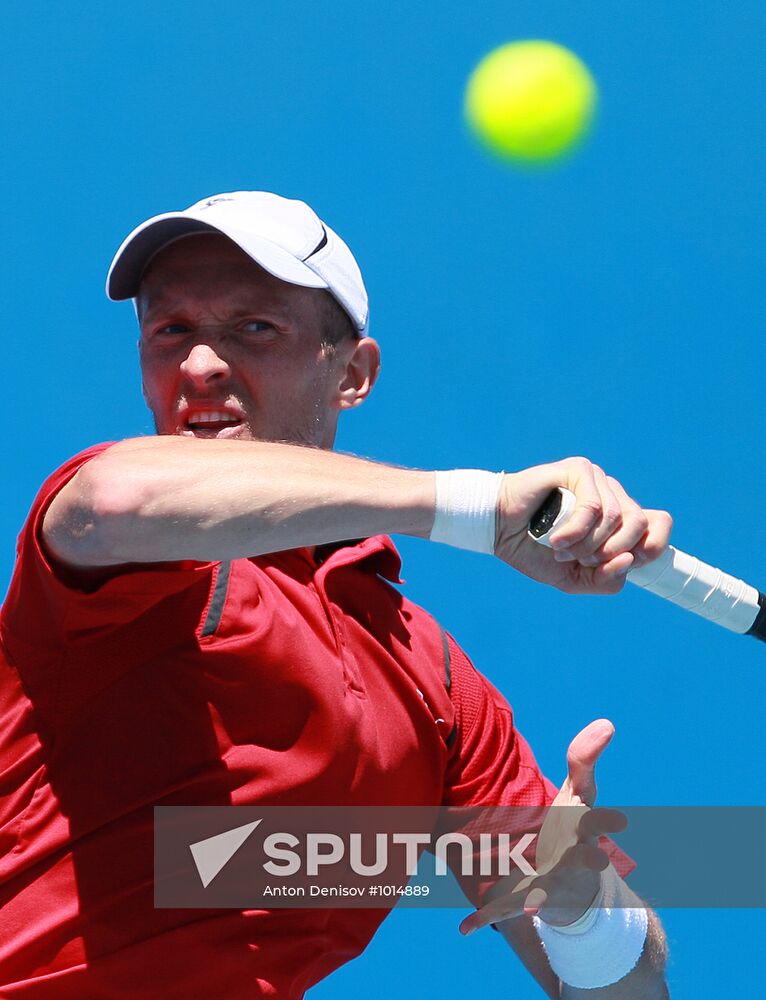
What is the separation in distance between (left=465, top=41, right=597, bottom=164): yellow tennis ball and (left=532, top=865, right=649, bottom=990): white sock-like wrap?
204cm

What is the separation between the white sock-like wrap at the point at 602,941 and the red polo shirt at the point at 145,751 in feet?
1.28

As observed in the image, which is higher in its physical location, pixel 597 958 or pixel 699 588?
pixel 699 588

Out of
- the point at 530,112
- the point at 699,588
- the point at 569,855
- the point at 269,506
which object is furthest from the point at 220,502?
the point at 530,112

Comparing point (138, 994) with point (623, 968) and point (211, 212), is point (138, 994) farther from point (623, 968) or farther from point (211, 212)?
point (211, 212)

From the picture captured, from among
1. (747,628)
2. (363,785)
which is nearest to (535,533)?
(747,628)

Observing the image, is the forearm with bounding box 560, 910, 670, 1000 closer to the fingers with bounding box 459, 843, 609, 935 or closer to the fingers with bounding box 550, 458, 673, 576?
the fingers with bounding box 459, 843, 609, 935

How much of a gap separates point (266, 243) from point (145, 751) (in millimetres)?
776

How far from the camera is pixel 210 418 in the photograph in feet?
6.52

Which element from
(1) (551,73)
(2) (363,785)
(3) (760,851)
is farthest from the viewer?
(1) (551,73)

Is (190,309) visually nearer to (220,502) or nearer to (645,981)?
(220,502)

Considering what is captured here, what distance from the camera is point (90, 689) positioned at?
1.61 meters

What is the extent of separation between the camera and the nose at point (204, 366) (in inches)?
78.1

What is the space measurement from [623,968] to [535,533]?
0.87m

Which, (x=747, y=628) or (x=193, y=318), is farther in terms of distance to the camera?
(x=193, y=318)
